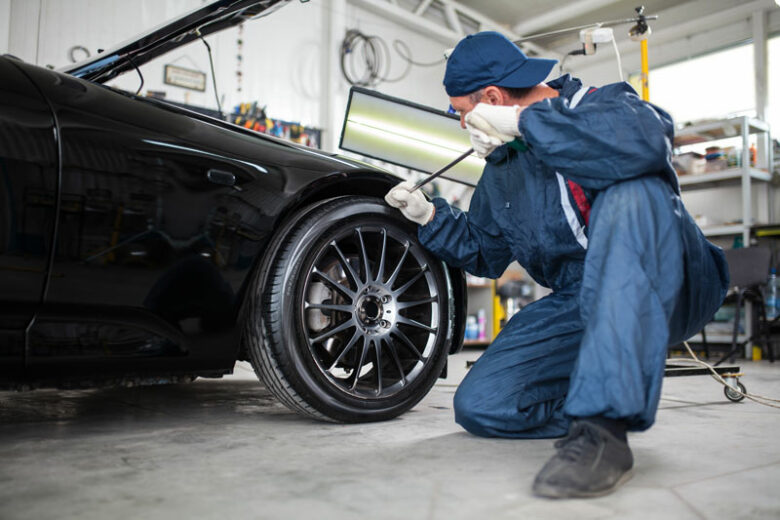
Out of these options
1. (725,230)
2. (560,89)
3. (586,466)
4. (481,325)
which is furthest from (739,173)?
(586,466)

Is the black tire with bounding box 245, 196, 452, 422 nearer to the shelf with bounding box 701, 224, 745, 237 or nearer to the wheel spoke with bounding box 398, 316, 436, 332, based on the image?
the wheel spoke with bounding box 398, 316, 436, 332

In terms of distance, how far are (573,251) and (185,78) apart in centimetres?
465

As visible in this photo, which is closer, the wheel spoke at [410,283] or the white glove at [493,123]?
the white glove at [493,123]

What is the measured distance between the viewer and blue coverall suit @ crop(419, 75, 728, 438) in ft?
3.16

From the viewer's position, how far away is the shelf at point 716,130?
212 inches

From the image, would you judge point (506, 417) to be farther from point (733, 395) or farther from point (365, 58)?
point (365, 58)

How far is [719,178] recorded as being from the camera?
5.43m

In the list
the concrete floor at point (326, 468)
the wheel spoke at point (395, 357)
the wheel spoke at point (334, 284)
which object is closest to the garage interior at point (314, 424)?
the concrete floor at point (326, 468)

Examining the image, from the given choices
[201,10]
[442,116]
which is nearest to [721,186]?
[442,116]

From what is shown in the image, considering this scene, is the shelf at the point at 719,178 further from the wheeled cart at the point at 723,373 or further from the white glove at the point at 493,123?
the white glove at the point at 493,123

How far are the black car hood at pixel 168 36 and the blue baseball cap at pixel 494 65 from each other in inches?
23.7

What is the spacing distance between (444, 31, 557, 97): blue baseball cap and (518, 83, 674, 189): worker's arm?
280mm

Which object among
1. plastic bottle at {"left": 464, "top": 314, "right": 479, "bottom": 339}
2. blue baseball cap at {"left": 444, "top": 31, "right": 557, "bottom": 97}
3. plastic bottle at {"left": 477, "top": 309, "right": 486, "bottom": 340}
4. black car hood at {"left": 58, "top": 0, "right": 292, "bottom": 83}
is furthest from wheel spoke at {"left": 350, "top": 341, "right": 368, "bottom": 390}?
plastic bottle at {"left": 477, "top": 309, "right": 486, "bottom": 340}

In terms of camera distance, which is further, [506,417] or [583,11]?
[583,11]
